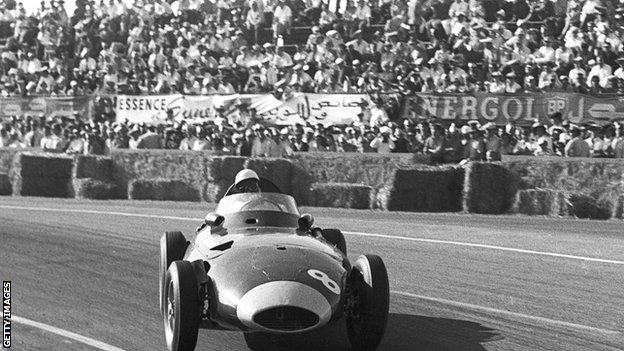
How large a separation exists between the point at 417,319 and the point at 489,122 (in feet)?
39.3

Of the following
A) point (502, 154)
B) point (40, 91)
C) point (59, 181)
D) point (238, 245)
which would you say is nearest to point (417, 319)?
point (238, 245)

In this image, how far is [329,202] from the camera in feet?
63.3

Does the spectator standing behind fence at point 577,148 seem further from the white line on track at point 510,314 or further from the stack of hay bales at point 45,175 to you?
the stack of hay bales at point 45,175

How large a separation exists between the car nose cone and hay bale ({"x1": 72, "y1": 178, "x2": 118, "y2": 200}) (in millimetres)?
15677

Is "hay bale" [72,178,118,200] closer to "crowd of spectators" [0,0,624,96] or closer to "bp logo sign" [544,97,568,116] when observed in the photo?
"crowd of spectators" [0,0,624,96]

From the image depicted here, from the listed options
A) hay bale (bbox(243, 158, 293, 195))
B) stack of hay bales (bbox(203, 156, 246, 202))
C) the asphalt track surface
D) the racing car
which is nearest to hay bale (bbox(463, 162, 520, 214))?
the asphalt track surface

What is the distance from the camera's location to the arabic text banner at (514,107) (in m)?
19.2

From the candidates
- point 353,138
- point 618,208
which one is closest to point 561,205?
point 618,208

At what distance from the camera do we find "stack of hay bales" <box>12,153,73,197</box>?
2220 cm

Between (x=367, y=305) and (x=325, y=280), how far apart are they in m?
0.36

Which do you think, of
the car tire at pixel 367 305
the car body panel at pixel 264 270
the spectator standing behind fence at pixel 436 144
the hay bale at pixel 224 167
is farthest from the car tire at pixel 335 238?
the hay bale at pixel 224 167

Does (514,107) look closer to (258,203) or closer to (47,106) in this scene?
(258,203)

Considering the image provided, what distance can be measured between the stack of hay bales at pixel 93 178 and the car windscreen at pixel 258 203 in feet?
44.4

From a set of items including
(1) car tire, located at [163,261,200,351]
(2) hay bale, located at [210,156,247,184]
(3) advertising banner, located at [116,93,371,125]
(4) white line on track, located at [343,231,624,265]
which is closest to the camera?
(1) car tire, located at [163,261,200,351]
